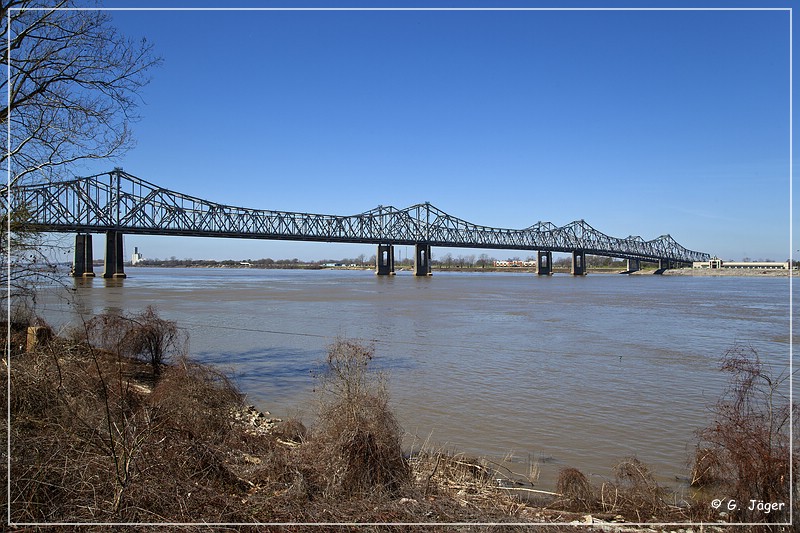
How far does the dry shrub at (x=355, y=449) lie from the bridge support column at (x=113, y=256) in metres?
87.3

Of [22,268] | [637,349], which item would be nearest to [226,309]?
[637,349]

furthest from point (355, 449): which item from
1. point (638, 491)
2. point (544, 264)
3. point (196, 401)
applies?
point (544, 264)

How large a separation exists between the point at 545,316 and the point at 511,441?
73.0 feet

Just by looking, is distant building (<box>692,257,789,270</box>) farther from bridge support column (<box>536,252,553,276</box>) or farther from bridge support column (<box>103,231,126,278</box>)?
bridge support column (<box>103,231,126,278</box>)

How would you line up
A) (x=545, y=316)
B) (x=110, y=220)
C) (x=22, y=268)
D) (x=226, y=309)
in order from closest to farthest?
(x=22, y=268), (x=545, y=316), (x=226, y=309), (x=110, y=220)

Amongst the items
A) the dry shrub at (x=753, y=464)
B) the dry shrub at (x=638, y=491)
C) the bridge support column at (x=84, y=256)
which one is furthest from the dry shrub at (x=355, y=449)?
the bridge support column at (x=84, y=256)

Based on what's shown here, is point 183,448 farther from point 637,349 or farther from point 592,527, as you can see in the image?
point 637,349

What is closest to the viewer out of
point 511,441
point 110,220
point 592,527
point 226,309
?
point 592,527

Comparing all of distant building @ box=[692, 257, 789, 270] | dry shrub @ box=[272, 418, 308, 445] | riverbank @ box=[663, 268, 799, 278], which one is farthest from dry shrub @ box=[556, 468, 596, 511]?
distant building @ box=[692, 257, 789, 270]

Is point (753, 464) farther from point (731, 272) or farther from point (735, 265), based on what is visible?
point (735, 265)

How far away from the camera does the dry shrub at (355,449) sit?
203 inches

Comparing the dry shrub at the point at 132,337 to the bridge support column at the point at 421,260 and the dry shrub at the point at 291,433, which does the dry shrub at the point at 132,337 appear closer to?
the dry shrub at the point at 291,433

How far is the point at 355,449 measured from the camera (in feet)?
17.5

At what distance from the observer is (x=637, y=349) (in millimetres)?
17641
